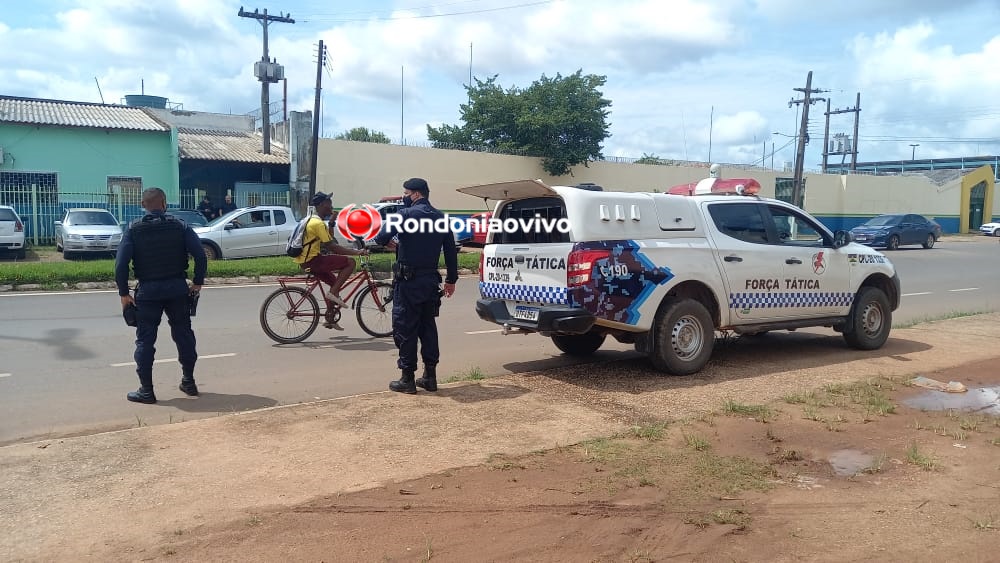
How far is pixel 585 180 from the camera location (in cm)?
3584

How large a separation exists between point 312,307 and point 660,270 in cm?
424

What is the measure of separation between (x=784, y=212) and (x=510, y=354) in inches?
130

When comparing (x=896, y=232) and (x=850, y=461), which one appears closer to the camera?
(x=850, y=461)

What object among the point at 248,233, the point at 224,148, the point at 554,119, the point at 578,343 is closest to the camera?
the point at 578,343

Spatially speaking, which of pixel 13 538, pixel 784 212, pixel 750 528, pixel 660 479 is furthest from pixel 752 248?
pixel 13 538

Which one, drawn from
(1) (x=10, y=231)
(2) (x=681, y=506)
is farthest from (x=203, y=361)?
(1) (x=10, y=231)

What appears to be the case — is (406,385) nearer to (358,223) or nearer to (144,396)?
(144,396)

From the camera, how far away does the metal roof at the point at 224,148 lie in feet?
87.9

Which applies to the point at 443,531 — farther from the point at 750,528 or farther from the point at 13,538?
the point at 13,538

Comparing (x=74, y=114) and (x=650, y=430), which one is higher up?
(x=74, y=114)

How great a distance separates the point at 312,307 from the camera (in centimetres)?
898

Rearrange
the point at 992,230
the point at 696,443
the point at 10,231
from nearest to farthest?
the point at 696,443 < the point at 10,231 < the point at 992,230

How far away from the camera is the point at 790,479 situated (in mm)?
4512

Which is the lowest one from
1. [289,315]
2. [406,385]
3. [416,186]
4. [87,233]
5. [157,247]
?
[406,385]
